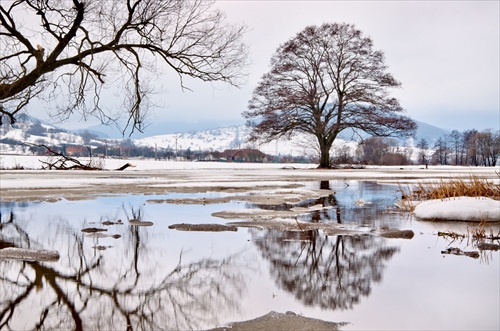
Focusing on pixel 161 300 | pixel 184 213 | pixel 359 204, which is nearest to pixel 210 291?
pixel 161 300

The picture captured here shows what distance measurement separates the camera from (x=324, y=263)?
4898 mm

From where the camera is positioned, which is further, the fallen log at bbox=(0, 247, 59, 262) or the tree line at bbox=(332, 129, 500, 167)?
the tree line at bbox=(332, 129, 500, 167)

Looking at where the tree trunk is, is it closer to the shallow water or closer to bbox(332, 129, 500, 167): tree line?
bbox(332, 129, 500, 167): tree line

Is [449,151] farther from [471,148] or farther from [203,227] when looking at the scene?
[203,227]

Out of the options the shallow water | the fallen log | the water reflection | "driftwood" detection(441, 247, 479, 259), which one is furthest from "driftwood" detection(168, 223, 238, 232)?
"driftwood" detection(441, 247, 479, 259)

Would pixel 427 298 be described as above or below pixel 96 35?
below

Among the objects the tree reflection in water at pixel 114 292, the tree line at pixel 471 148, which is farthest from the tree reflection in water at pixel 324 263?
the tree line at pixel 471 148

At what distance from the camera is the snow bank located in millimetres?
8133

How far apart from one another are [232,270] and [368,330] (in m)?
1.81

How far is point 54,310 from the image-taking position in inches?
136

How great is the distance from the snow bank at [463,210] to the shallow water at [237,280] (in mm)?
1125

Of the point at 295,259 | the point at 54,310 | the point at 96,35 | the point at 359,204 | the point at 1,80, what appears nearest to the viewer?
the point at 54,310

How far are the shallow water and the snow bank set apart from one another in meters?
1.12

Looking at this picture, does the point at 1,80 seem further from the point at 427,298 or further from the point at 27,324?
the point at 427,298
